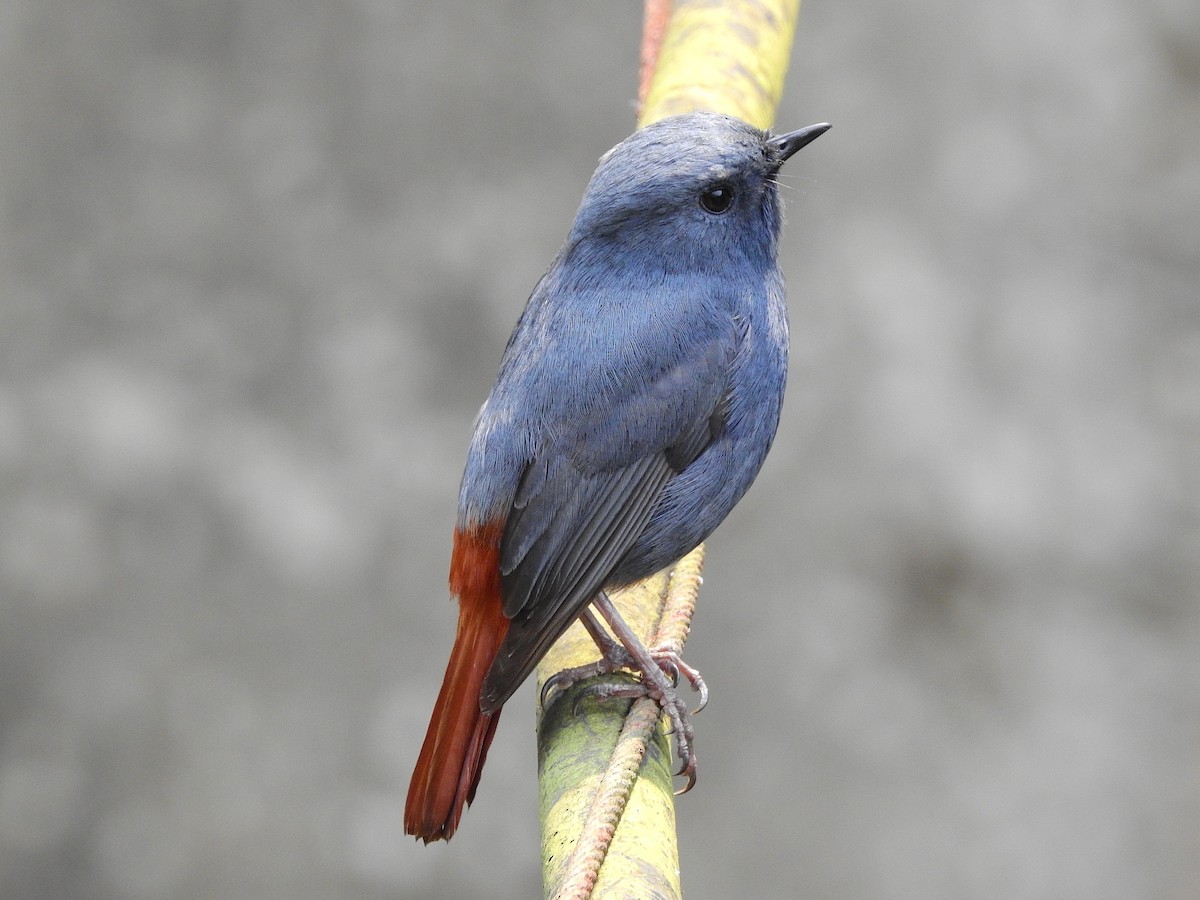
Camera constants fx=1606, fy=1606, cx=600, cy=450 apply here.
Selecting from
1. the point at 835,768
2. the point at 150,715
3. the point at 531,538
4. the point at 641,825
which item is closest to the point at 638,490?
the point at 531,538

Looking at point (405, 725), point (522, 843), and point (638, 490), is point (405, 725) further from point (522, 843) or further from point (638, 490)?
point (638, 490)

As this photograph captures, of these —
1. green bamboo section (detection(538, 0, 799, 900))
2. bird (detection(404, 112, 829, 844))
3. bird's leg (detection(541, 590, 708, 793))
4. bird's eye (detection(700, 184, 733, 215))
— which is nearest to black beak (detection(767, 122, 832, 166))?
bird (detection(404, 112, 829, 844))

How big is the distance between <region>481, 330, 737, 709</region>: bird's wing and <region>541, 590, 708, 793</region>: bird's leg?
0.29 ft

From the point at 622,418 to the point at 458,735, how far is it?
2.42ft

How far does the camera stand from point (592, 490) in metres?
3.31

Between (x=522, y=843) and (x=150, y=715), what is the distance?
1555 millimetres

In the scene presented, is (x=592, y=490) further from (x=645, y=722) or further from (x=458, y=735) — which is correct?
(x=645, y=722)

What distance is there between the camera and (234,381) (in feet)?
22.3

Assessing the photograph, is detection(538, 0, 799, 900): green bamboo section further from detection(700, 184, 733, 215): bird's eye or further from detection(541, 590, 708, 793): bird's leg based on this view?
detection(700, 184, 733, 215): bird's eye

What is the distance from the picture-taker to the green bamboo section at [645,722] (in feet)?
7.54

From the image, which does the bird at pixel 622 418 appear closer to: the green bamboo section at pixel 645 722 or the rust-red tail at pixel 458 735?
the rust-red tail at pixel 458 735

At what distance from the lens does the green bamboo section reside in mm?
2297

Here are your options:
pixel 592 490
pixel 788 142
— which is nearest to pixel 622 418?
pixel 592 490

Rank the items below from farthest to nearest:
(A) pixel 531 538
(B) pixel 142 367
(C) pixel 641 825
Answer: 1. (B) pixel 142 367
2. (A) pixel 531 538
3. (C) pixel 641 825
